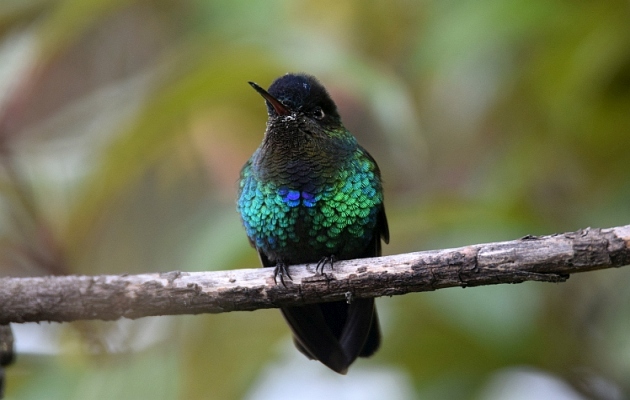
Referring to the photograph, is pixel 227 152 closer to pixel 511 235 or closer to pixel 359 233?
pixel 359 233

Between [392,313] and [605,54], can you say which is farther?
[392,313]

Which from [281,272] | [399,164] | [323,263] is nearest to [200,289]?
[281,272]

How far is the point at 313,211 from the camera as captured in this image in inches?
132

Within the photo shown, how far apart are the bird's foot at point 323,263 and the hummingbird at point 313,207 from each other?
0.08 m

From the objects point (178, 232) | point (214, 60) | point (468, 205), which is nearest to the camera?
point (214, 60)

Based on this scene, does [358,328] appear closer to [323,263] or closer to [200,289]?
[323,263]

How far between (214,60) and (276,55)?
22cm

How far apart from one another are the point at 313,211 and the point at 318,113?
0.54m

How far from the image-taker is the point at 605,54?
291cm

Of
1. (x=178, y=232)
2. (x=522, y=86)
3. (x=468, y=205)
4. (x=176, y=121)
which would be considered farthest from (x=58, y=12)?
(x=522, y=86)

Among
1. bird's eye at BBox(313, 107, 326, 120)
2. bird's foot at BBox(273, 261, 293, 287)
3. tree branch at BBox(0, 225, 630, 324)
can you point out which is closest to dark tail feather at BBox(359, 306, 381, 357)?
→ bird's foot at BBox(273, 261, 293, 287)

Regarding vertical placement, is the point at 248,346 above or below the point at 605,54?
below

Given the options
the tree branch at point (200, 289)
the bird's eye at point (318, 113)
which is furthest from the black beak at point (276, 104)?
the tree branch at point (200, 289)

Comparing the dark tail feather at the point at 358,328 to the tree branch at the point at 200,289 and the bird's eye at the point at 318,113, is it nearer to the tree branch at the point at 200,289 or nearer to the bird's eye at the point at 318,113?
the tree branch at the point at 200,289
